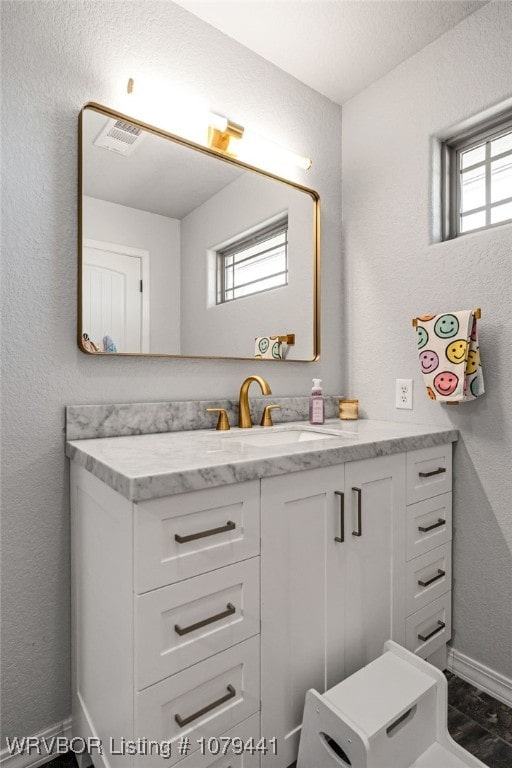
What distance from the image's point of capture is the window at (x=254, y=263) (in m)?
1.61

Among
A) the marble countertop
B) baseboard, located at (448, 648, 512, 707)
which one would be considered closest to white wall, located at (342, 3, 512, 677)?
baseboard, located at (448, 648, 512, 707)

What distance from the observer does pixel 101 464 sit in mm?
967

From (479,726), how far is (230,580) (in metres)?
1.02

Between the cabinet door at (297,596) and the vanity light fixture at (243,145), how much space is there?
48.7 inches

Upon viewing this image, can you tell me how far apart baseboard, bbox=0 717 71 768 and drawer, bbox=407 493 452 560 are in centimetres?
117

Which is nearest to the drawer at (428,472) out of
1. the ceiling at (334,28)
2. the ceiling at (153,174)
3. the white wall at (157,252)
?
the white wall at (157,252)

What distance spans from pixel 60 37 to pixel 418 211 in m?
1.36

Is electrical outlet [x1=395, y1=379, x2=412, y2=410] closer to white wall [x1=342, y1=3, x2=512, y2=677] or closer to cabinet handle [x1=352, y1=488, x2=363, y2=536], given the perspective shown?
white wall [x1=342, y1=3, x2=512, y2=677]

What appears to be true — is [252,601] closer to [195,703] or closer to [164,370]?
[195,703]

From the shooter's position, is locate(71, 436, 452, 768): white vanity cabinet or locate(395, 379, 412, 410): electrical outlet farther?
locate(395, 379, 412, 410): electrical outlet

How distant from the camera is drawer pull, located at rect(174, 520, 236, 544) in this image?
872 mm

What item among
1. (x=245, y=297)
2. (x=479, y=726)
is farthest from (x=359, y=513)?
(x=245, y=297)

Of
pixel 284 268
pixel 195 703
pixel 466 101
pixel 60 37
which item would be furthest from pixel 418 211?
pixel 195 703

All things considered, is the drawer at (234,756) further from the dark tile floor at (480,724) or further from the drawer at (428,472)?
the drawer at (428,472)
